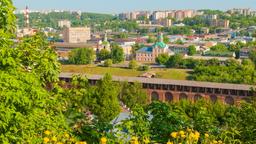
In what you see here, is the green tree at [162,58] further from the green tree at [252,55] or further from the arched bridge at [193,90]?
the arched bridge at [193,90]

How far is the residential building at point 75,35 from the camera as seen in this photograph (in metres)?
61.1

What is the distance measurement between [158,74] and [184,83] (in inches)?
359

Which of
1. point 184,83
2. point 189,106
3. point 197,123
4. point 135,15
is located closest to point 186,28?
point 135,15

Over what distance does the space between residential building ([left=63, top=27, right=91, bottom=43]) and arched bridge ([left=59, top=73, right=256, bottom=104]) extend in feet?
127

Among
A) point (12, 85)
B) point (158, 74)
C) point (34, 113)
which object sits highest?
point (12, 85)

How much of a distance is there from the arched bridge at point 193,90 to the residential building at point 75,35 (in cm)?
3873

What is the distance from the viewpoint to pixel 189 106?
15.0m

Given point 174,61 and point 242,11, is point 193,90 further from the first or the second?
point 242,11

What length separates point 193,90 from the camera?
2152cm

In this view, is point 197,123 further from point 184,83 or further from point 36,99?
point 184,83

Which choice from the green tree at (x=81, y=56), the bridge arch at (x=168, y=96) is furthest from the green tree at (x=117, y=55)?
the bridge arch at (x=168, y=96)

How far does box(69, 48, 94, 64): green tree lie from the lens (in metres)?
37.5

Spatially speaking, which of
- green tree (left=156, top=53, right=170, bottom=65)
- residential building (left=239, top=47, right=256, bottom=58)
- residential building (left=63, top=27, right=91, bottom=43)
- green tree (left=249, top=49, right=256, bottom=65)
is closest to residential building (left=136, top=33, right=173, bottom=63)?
green tree (left=156, top=53, right=170, bottom=65)

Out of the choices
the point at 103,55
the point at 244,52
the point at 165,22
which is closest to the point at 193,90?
the point at 103,55
